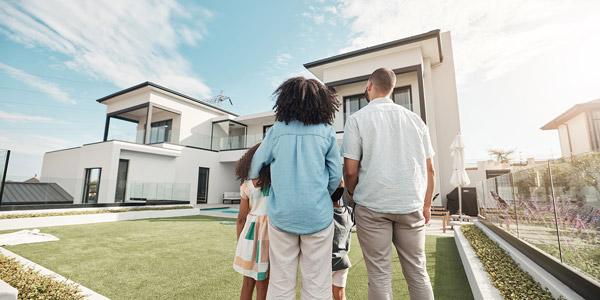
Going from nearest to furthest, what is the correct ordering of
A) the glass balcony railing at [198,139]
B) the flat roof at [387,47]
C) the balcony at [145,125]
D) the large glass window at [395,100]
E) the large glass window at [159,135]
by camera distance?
the flat roof at [387,47] < the large glass window at [395,100] < the balcony at [145,125] < the glass balcony railing at [198,139] < the large glass window at [159,135]

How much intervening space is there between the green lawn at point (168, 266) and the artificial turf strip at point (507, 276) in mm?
338

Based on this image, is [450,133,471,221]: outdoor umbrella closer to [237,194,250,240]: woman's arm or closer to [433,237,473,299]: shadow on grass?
[433,237,473,299]: shadow on grass

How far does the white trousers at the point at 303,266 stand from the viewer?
4.07 feet

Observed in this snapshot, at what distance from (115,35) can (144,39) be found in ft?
5.43

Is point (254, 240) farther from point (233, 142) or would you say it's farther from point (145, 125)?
point (145, 125)

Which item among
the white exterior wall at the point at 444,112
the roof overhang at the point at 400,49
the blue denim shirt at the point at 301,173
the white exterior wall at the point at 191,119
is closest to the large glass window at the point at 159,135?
the white exterior wall at the point at 191,119

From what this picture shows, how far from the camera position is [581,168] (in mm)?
1994

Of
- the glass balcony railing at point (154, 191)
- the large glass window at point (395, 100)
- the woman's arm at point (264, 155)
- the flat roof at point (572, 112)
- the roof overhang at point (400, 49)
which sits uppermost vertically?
the roof overhang at point (400, 49)

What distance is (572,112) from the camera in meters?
16.4

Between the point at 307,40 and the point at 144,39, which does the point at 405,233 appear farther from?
the point at 144,39

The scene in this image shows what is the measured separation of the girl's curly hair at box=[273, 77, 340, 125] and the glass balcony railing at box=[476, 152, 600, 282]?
83.0 inches

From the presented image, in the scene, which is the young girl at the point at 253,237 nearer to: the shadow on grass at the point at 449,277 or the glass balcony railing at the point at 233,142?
the shadow on grass at the point at 449,277

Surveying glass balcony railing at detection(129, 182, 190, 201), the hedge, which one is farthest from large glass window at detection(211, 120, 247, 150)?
the hedge

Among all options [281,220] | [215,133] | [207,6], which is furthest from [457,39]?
[215,133]
